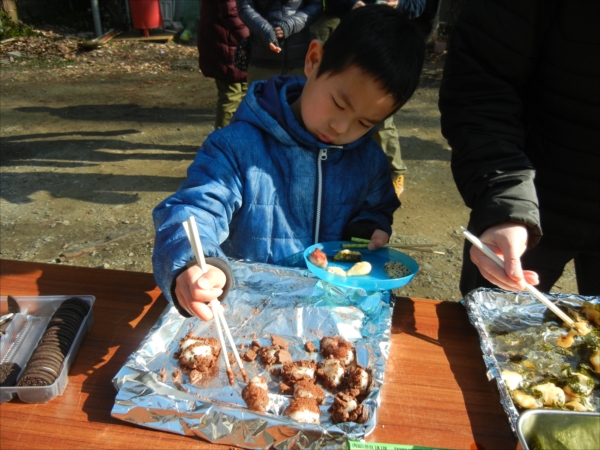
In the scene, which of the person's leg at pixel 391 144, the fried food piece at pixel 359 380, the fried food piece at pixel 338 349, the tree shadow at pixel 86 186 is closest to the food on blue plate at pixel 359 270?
the fried food piece at pixel 338 349

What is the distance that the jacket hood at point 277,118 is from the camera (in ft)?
4.97

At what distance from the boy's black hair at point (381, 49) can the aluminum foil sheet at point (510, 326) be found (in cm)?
61

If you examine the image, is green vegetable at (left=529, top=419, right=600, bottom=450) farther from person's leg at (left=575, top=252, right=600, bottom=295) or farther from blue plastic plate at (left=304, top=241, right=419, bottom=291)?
person's leg at (left=575, top=252, right=600, bottom=295)

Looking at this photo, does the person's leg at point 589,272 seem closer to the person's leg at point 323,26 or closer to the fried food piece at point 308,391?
the fried food piece at point 308,391

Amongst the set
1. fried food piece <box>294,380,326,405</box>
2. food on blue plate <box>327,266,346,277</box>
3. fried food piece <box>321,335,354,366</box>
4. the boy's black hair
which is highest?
the boy's black hair

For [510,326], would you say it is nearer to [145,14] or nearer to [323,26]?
[323,26]

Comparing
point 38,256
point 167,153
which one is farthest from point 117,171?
point 38,256

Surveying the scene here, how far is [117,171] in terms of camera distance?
4633 mm

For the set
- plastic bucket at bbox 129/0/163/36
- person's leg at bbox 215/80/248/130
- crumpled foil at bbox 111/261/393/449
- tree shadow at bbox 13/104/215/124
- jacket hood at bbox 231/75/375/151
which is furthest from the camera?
plastic bucket at bbox 129/0/163/36

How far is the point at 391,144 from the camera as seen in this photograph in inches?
149

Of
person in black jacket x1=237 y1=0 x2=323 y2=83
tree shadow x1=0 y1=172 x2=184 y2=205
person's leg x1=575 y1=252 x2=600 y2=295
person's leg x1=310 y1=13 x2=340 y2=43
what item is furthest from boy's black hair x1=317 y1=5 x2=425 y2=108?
tree shadow x1=0 y1=172 x2=184 y2=205

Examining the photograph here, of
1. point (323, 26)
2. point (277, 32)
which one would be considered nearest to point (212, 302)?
point (277, 32)

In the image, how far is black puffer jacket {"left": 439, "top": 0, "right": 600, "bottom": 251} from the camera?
1325 millimetres

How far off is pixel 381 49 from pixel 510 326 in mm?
793
